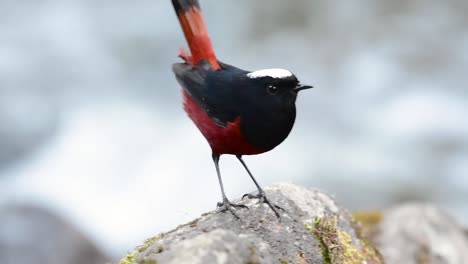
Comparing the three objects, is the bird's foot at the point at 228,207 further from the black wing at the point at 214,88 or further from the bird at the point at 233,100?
the black wing at the point at 214,88

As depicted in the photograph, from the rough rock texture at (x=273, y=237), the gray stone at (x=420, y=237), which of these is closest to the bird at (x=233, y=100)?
the rough rock texture at (x=273, y=237)

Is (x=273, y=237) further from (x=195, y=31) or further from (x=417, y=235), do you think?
(x=417, y=235)

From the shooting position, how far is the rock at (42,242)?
870 centimetres

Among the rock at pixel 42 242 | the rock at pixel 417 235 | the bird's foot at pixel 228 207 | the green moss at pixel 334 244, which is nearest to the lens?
the bird's foot at pixel 228 207

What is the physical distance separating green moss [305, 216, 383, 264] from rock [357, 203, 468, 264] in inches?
50.1

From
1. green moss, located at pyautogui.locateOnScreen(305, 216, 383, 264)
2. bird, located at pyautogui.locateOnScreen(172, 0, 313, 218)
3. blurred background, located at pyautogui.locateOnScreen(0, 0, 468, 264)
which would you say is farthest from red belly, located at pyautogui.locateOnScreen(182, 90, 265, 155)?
blurred background, located at pyautogui.locateOnScreen(0, 0, 468, 264)

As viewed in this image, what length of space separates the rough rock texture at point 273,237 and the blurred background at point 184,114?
5.12 m

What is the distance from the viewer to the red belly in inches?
149

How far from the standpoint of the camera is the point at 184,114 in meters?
13.4

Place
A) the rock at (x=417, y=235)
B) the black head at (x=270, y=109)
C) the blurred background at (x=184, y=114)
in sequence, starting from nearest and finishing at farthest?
the black head at (x=270, y=109)
the rock at (x=417, y=235)
the blurred background at (x=184, y=114)

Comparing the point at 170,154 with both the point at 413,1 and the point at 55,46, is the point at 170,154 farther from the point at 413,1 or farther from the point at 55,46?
the point at 413,1

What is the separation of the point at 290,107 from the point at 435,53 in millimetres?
12669

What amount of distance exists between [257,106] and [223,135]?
0.27 meters

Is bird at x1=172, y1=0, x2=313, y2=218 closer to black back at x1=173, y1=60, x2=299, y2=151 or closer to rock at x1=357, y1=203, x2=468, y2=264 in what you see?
black back at x1=173, y1=60, x2=299, y2=151
